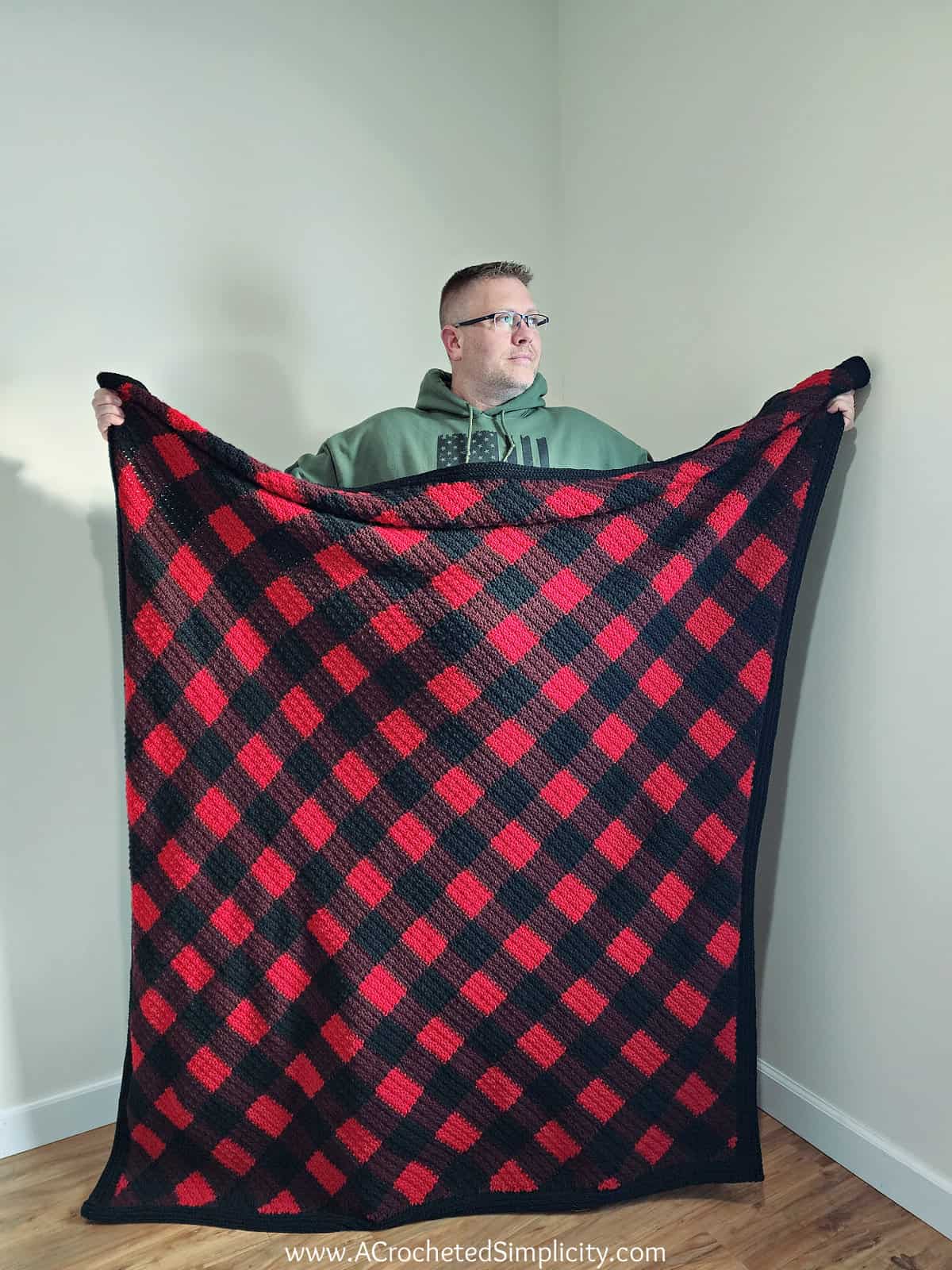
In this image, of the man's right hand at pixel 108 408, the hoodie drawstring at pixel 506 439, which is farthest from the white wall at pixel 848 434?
the man's right hand at pixel 108 408

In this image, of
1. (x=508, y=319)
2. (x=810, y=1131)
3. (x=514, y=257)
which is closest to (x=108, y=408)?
(x=508, y=319)

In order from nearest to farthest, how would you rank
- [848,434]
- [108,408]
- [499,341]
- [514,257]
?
[108,408], [848,434], [499,341], [514,257]

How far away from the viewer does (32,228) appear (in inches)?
65.9

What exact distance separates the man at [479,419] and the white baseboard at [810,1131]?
3.89 feet

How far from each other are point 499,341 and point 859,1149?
1.51m

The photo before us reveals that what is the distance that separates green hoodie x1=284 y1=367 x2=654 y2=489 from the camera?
1688mm

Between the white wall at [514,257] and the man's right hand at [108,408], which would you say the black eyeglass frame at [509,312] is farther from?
the man's right hand at [108,408]

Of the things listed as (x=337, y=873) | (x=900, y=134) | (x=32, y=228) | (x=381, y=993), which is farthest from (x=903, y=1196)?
(x=32, y=228)

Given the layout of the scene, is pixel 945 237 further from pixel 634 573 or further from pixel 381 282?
pixel 381 282

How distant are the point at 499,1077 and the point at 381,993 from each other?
24 cm

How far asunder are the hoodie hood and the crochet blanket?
309mm

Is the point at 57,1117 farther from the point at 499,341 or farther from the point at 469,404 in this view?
the point at 499,341

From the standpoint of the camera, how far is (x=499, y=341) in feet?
5.49

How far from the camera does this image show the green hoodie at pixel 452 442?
Result: 1688mm
